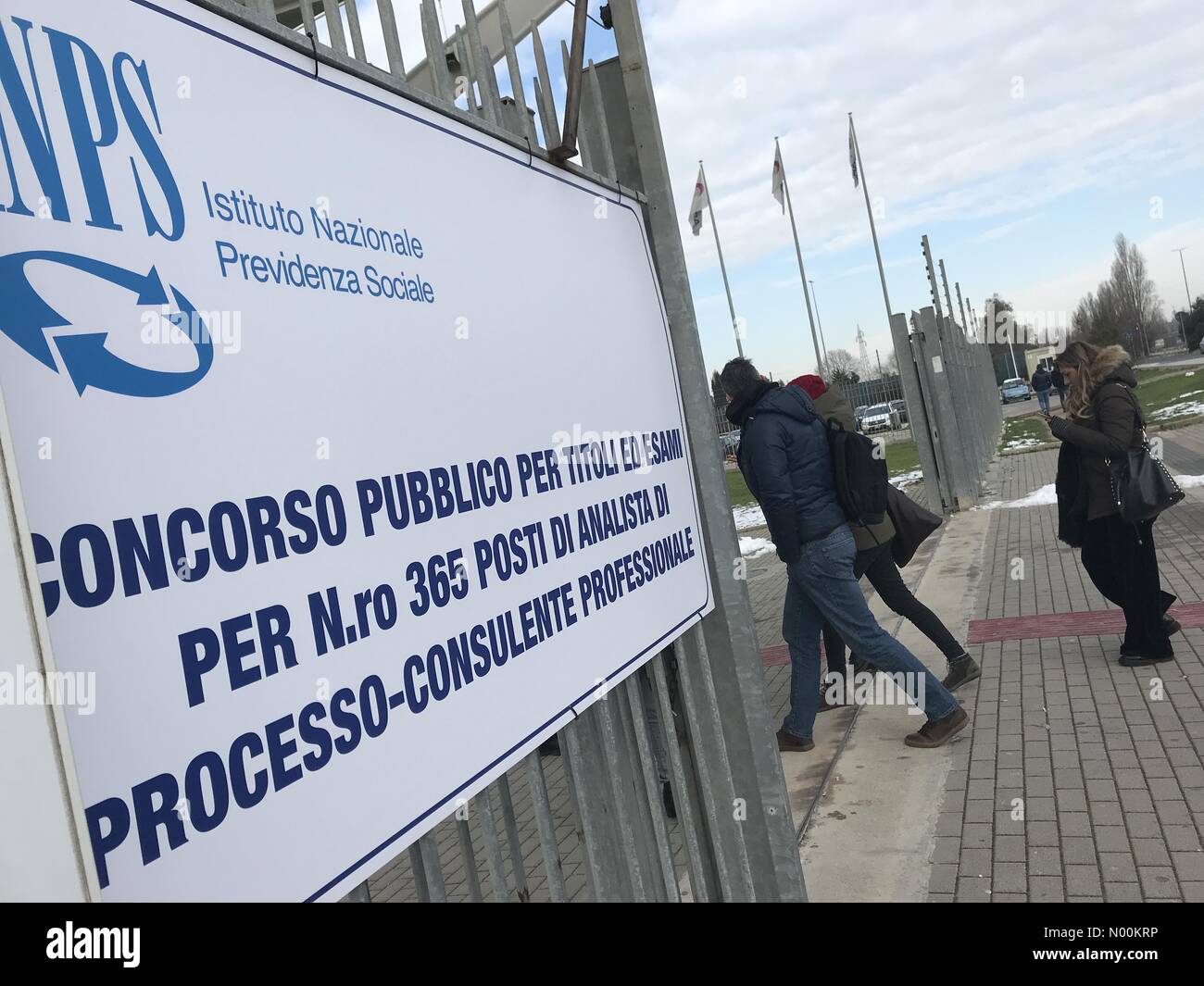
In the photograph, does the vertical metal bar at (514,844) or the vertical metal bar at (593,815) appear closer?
the vertical metal bar at (514,844)

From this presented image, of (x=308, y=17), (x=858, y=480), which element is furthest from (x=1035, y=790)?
(x=308, y=17)

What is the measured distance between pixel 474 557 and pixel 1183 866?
293cm

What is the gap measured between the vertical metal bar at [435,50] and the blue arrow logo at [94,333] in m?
1.03

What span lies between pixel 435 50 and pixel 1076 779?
3938 millimetres

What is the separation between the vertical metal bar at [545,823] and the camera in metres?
2.17

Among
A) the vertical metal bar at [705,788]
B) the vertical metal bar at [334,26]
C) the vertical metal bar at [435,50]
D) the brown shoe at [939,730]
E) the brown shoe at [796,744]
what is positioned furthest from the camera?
the brown shoe at [796,744]

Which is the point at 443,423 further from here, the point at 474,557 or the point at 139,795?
the point at 139,795

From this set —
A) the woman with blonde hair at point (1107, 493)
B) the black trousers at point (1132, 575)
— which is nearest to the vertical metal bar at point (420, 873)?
the woman with blonde hair at point (1107, 493)

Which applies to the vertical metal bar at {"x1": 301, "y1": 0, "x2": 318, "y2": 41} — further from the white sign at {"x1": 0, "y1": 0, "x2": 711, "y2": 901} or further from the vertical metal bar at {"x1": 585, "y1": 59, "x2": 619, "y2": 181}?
the vertical metal bar at {"x1": 585, "y1": 59, "x2": 619, "y2": 181}

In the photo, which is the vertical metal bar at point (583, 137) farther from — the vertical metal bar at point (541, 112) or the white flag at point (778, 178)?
the white flag at point (778, 178)

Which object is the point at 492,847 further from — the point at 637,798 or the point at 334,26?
the point at 334,26

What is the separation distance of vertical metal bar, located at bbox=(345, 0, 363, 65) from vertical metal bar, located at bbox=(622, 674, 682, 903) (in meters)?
1.55

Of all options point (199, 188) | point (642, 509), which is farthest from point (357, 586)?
point (642, 509)

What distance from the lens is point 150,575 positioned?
4.38 feet
